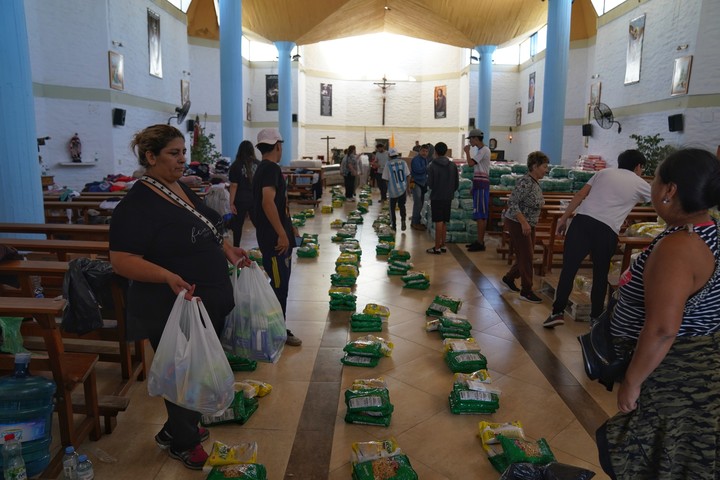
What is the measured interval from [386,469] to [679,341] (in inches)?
54.6

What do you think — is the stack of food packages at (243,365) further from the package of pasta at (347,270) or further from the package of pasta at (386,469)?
the package of pasta at (347,270)

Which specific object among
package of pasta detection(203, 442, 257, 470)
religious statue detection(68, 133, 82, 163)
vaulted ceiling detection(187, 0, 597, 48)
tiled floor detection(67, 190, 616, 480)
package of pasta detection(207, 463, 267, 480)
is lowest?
tiled floor detection(67, 190, 616, 480)

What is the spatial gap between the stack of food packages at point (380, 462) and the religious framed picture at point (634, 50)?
48.2 feet

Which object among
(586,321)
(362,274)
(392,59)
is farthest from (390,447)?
(392,59)

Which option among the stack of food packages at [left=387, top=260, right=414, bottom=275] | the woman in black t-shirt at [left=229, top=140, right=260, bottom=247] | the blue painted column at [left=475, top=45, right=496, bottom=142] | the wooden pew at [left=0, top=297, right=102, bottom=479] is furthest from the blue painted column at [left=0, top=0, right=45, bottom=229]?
the blue painted column at [left=475, top=45, right=496, bottom=142]

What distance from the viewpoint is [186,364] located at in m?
2.18

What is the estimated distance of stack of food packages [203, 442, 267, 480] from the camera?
Answer: 2.38 metres

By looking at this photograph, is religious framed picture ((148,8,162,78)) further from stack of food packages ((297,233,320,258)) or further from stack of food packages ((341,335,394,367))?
stack of food packages ((341,335,394,367))

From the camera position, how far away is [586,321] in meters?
5.04

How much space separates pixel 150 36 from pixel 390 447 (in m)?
13.8

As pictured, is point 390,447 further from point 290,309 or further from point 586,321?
point 586,321

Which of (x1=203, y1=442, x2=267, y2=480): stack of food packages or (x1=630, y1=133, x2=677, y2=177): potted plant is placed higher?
(x1=630, y1=133, x2=677, y2=177): potted plant

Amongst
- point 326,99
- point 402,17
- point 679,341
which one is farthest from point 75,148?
point 326,99

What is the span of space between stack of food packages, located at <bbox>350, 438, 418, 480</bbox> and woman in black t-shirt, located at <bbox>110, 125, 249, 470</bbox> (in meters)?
0.74
